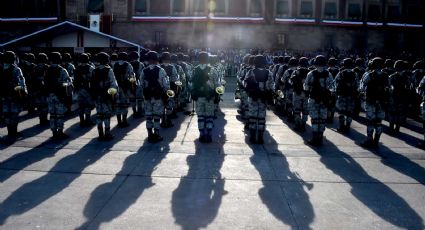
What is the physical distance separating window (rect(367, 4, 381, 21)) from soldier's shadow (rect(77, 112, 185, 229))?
31391 mm

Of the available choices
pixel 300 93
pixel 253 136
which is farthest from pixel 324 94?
pixel 253 136

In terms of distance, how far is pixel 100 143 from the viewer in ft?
28.8

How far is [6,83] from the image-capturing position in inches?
344

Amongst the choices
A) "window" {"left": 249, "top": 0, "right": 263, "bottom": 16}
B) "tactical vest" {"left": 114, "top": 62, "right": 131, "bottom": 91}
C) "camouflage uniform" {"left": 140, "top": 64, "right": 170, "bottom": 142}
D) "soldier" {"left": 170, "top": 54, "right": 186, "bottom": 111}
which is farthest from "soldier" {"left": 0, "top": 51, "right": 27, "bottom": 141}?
"window" {"left": 249, "top": 0, "right": 263, "bottom": 16}

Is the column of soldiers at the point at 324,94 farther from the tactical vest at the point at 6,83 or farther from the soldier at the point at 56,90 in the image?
the tactical vest at the point at 6,83

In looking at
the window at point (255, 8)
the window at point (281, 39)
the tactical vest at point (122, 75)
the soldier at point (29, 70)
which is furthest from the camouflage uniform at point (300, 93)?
the window at point (255, 8)

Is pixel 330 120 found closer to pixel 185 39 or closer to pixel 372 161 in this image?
pixel 372 161

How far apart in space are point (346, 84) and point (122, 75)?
20.9 feet

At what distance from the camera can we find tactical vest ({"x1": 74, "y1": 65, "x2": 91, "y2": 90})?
33.3 feet

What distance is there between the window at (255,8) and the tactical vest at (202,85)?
25.7m

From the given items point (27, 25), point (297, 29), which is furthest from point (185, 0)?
point (27, 25)

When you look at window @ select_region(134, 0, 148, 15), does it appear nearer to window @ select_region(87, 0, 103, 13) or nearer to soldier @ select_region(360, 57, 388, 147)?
window @ select_region(87, 0, 103, 13)

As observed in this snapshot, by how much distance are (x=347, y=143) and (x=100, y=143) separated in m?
6.12

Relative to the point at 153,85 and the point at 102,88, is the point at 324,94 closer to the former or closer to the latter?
the point at 153,85
